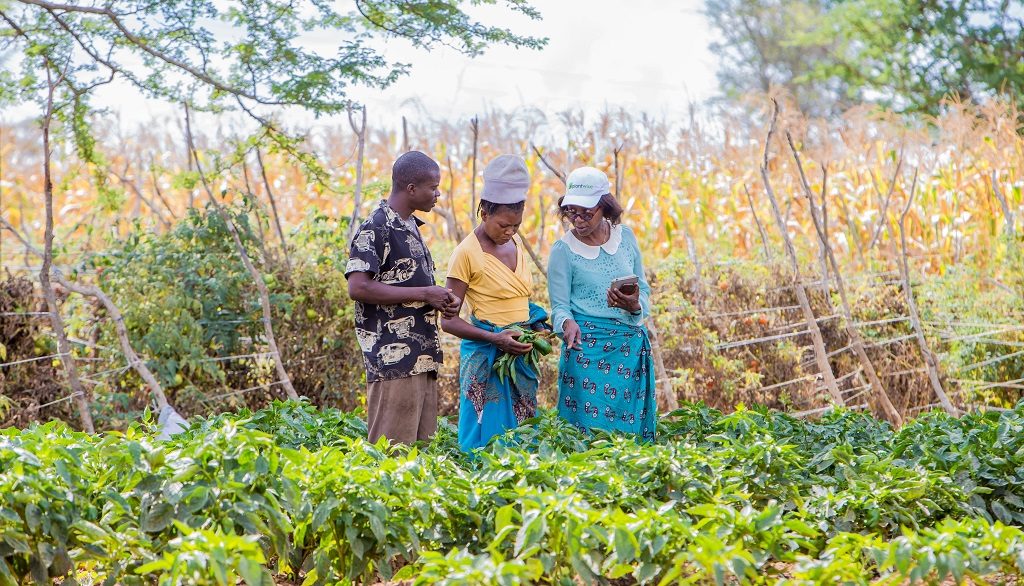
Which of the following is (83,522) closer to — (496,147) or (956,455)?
(956,455)

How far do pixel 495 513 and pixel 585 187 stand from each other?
5.04 feet

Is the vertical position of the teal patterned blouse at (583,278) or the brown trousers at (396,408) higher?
the teal patterned blouse at (583,278)

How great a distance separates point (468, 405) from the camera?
4195mm

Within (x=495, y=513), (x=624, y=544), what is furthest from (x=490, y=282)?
(x=624, y=544)

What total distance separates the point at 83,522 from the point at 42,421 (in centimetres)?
340

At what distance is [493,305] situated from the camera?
13.7ft

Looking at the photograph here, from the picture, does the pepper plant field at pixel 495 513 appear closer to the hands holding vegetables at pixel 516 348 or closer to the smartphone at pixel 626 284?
the hands holding vegetables at pixel 516 348

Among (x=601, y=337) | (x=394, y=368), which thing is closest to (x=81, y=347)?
(x=394, y=368)

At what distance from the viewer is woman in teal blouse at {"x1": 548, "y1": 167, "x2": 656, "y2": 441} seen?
4223 millimetres

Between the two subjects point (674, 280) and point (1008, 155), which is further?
point (1008, 155)

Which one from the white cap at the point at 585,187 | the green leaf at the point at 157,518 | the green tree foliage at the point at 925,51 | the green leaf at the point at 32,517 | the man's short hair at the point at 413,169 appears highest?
the green tree foliage at the point at 925,51

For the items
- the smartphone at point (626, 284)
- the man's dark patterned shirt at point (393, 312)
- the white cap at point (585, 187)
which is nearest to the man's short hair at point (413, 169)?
the man's dark patterned shirt at point (393, 312)

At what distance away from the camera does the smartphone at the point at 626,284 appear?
4125 millimetres

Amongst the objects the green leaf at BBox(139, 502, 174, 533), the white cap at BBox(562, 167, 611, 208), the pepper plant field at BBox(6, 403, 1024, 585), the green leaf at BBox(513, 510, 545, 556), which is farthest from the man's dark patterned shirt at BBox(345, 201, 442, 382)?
the green leaf at BBox(513, 510, 545, 556)
